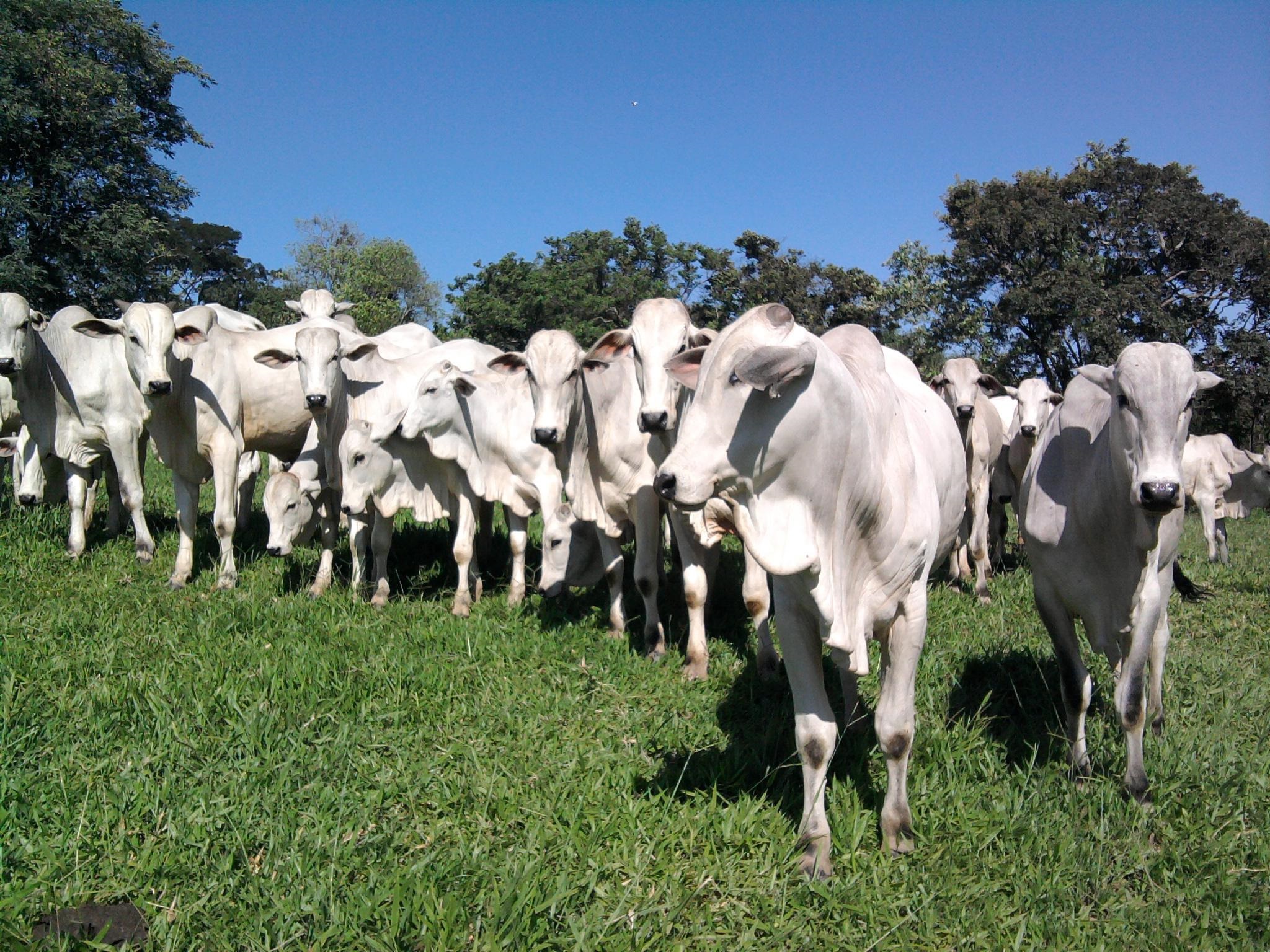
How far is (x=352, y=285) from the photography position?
4316cm

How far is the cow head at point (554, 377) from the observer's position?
6.04 m

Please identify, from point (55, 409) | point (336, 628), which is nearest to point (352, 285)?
point (55, 409)

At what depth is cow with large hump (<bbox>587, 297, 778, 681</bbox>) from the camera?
196 inches

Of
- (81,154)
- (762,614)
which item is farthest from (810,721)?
(81,154)

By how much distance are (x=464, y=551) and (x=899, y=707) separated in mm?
4614

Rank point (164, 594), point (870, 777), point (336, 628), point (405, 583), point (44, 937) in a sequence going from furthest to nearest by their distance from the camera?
point (405, 583), point (164, 594), point (336, 628), point (870, 777), point (44, 937)

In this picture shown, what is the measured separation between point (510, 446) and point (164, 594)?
286 cm

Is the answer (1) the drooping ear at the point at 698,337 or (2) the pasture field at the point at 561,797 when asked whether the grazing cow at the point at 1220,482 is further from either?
(1) the drooping ear at the point at 698,337

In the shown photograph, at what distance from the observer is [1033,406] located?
9180 mm

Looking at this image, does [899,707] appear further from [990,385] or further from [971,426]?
[990,385]

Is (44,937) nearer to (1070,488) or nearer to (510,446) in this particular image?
(1070,488)

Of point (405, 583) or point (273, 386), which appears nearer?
point (405, 583)

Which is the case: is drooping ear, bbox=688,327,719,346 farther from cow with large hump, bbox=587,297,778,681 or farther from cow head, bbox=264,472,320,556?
cow head, bbox=264,472,320,556

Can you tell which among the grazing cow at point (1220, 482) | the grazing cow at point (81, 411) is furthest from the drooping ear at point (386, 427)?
the grazing cow at point (1220, 482)
